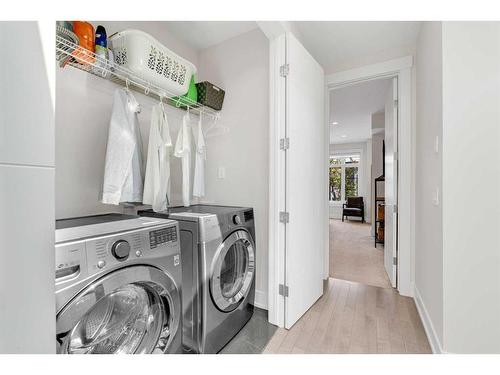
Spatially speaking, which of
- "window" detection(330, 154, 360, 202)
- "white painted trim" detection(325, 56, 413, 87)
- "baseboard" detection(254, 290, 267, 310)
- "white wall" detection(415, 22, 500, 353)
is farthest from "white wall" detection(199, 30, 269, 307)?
"window" detection(330, 154, 360, 202)

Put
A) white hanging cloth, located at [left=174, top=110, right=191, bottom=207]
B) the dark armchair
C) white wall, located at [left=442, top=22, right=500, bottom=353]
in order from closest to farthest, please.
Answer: white wall, located at [left=442, top=22, right=500, bottom=353], white hanging cloth, located at [left=174, top=110, right=191, bottom=207], the dark armchair

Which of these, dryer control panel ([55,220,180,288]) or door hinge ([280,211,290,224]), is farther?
door hinge ([280,211,290,224])

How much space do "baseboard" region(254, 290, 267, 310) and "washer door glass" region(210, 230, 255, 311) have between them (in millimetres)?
307

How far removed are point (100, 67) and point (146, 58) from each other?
10.9 inches

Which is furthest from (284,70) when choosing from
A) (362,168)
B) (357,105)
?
(362,168)

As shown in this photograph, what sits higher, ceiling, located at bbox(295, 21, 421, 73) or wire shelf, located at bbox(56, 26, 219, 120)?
ceiling, located at bbox(295, 21, 421, 73)

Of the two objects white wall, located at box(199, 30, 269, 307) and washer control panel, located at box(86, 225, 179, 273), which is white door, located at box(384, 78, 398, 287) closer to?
white wall, located at box(199, 30, 269, 307)

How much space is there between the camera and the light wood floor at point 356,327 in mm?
1536

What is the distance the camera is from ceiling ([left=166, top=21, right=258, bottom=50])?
2029 mm

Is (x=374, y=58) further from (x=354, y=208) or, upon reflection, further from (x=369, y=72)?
(x=354, y=208)

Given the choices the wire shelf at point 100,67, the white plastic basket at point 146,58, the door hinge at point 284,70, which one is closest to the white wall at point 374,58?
the door hinge at point 284,70

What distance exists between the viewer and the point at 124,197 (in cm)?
148

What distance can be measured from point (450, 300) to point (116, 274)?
1.70 meters

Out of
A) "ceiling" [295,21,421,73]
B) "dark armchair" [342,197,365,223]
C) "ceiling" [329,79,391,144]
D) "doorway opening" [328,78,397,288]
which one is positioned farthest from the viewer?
"dark armchair" [342,197,365,223]
